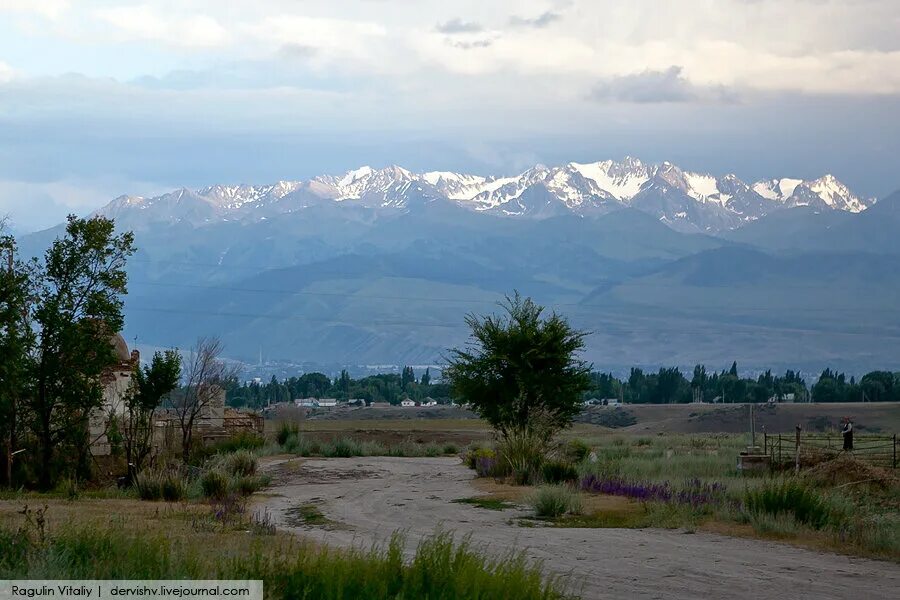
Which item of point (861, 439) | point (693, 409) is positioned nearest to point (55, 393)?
point (861, 439)

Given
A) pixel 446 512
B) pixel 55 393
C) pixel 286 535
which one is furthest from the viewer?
pixel 55 393

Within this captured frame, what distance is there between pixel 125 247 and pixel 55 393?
4.23 meters

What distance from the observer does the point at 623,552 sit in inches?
697

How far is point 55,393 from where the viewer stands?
3203cm

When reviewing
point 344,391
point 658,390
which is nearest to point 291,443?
point 658,390

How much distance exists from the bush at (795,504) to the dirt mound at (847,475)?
15.7 feet

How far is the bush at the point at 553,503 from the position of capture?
23.0 m

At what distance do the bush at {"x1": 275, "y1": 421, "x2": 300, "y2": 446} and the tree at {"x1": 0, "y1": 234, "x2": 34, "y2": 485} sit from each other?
20.0 m

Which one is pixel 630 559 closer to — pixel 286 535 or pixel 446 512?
pixel 286 535

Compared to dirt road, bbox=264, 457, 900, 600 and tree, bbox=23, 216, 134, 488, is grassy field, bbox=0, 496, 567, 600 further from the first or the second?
tree, bbox=23, 216, 134, 488

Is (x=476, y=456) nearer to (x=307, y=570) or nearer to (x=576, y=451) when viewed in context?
(x=576, y=451)

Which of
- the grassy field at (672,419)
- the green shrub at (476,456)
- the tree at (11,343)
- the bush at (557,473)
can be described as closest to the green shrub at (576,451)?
the green shrub at (476,456)

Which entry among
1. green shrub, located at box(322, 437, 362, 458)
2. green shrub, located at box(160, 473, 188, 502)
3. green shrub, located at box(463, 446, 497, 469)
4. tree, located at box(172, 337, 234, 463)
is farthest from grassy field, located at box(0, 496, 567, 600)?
green shrub, located at box(322, 437, 362, 458)

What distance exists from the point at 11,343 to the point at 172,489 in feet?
22.3
